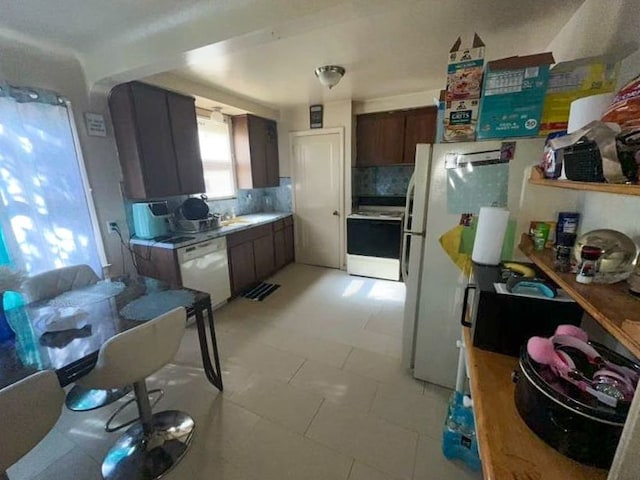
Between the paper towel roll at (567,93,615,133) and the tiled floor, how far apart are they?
5.33 ft

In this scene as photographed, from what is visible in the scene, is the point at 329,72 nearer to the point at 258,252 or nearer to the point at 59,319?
the point at 258,252

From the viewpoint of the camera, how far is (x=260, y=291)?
3.43 meters

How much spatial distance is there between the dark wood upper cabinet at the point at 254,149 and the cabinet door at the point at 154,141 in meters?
1.17

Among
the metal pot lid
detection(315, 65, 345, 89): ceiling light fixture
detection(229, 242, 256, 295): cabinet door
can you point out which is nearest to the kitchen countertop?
detection(229, 242, 256, 295): cabinet door

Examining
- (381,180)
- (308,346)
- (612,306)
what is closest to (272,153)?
(381,180)

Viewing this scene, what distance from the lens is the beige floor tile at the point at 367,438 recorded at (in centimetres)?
140

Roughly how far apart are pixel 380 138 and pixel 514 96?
2488mm

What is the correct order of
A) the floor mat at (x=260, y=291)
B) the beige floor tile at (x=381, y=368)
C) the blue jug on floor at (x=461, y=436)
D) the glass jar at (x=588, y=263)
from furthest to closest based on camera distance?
1. the floor mat at (x=260, y=291)
2. the beige floor tile at (x=381, y=368)
3. the blue jug on floor at (x=461, y=436)
4. the glass jar at (x=588, y=263)

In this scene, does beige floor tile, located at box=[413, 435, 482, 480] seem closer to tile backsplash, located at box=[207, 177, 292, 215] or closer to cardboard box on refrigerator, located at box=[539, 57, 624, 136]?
cardboard box on refrigerator, located at box=[539, 57, 624, 136]

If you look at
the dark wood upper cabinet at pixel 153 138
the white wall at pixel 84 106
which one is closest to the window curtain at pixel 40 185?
the white wall at pixel 84 106

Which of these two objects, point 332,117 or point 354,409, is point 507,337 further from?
point 332,117

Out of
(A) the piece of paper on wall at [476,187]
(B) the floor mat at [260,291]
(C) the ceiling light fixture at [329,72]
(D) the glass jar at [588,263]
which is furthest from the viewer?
(B) the floor mat at [260,291]

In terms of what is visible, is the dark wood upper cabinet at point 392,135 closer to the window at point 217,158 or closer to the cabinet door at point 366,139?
the cabinet door at point 366,139

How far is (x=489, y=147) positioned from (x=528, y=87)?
0.29 metres
